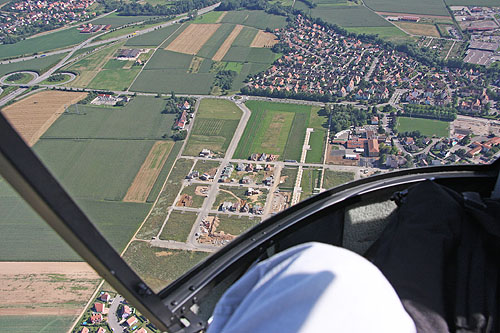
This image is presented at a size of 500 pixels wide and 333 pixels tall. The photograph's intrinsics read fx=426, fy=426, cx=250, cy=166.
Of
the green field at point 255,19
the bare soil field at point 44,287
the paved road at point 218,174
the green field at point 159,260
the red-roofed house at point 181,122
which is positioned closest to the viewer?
the bare soil field at point 44,287

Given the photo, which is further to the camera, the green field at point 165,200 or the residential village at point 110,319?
the green field at point 165,200

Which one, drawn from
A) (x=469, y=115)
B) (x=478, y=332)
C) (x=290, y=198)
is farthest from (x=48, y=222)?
(x=469, y=115)

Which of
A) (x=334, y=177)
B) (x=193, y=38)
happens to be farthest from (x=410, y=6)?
(x=334, y=177)

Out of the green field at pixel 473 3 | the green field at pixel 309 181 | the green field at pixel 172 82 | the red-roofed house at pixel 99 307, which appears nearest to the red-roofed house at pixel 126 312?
the red-roofed house at pixel 99 307

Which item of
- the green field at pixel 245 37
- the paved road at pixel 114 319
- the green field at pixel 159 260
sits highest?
the green field at pixel 245 37

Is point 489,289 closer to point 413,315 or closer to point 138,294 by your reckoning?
point 413,315

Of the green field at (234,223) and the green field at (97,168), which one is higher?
the green field at (97,168)

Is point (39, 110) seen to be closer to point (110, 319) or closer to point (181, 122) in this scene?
point (181, 122)

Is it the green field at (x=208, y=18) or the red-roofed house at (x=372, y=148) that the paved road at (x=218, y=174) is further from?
the green field at (x=208, y=18)
